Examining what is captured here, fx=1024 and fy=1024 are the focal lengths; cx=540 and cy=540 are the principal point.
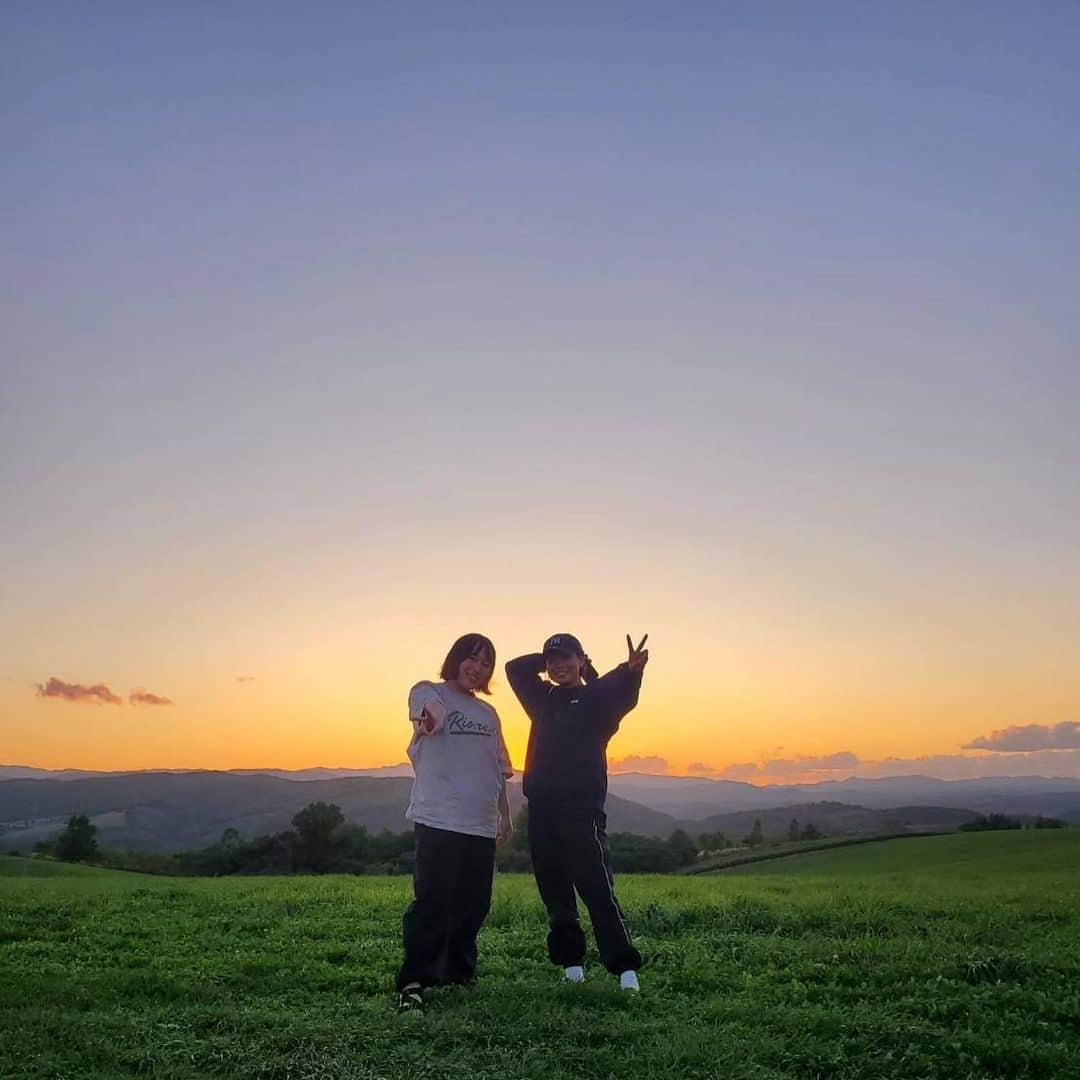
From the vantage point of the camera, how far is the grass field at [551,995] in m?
6.43

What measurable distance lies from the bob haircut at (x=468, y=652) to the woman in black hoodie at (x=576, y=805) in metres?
0.58

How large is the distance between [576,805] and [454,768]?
1072mm

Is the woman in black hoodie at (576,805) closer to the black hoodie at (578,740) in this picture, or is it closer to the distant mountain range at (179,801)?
the black hoodie at (578,740)

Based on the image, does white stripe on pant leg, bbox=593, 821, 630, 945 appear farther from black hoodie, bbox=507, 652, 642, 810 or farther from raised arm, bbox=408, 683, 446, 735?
raised arm, bbox=408, 683, 446, 735

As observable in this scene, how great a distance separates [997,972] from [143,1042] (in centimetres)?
669

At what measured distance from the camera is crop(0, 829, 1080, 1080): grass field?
6430 millimetres

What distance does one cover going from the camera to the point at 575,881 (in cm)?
859

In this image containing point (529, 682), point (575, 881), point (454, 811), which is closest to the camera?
point (454, 811)

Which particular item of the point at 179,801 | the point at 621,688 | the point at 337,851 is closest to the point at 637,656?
the point at 621,688

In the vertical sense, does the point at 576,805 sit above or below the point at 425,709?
below

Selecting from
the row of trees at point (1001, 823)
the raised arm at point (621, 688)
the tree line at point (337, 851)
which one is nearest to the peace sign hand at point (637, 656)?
the raised arm at point (621, 688)

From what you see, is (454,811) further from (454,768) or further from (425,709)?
(425,709)

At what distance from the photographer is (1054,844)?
116 ft

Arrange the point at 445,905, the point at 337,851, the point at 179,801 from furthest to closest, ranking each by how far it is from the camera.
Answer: the point at 179,801
the point at 337,851
the point at 445,905
